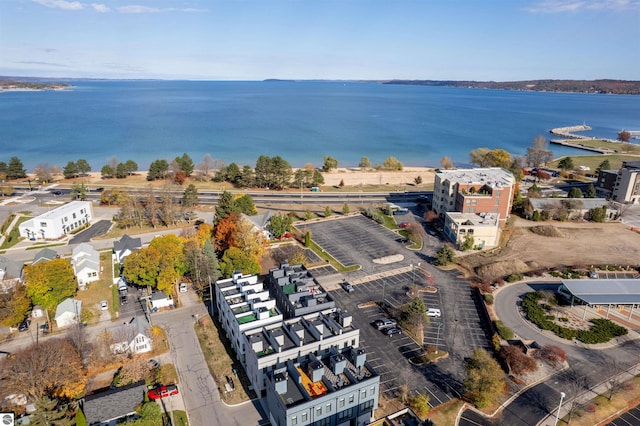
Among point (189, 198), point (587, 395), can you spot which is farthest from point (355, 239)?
point (587, 395)

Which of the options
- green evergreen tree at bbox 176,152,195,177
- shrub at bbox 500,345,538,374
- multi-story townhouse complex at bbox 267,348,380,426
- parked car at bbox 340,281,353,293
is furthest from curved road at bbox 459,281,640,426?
green evergreen tree at bbox 176,152,195,177

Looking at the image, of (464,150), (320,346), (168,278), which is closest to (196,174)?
(168,278)

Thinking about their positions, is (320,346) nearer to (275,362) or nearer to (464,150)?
(275,362)

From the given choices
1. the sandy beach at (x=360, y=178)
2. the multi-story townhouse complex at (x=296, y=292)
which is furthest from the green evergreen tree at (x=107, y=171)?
the multi-story townhouse complex at (x=296, y=292)

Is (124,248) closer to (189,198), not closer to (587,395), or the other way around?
(189,198)

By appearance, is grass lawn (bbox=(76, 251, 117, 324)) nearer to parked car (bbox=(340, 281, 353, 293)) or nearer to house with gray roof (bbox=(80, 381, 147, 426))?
house with gray roof (bbox=(80, 381, 147, 426))
